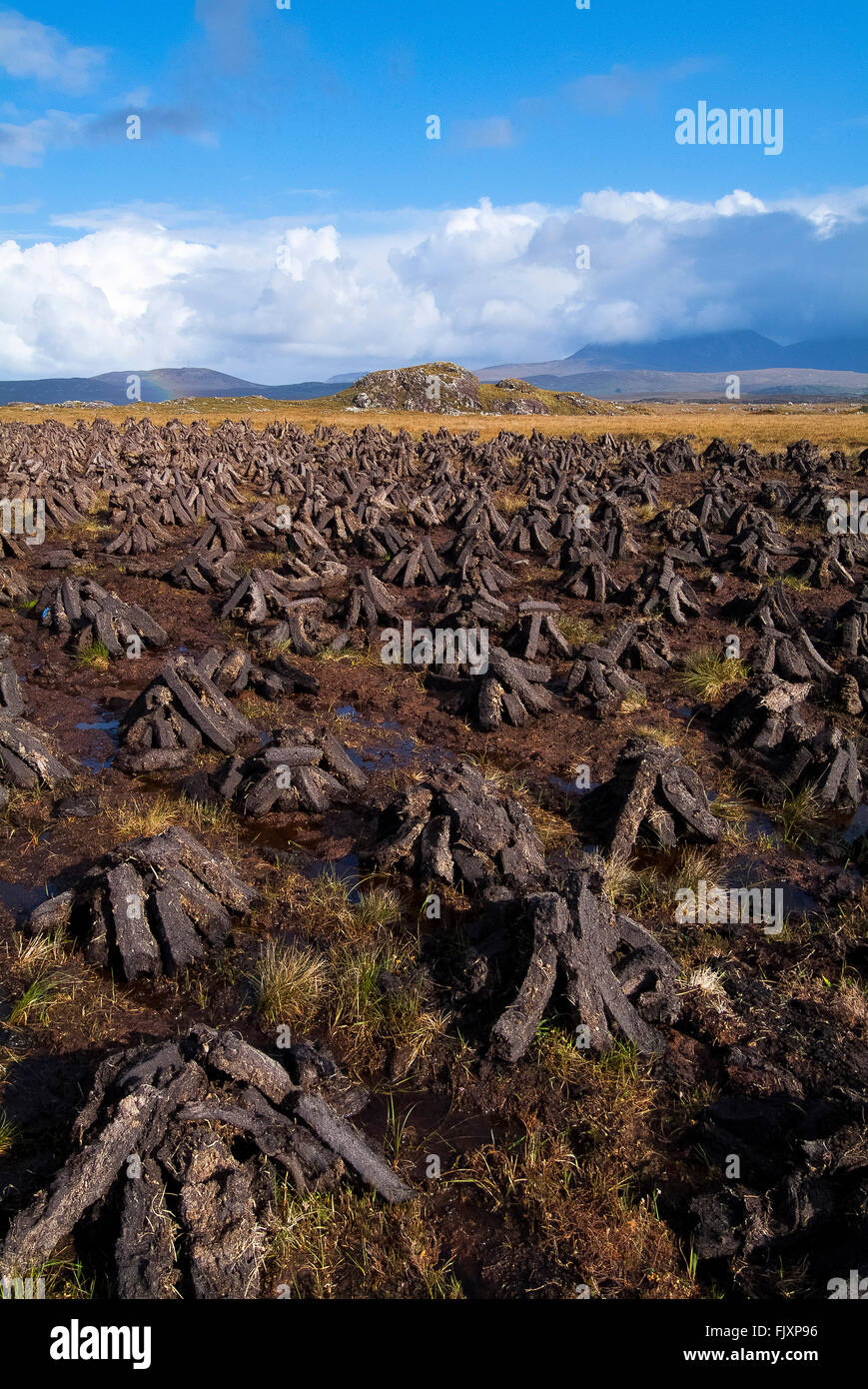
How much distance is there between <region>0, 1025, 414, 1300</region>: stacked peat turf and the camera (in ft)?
13.6

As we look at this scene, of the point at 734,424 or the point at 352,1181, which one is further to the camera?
the point at 734,424

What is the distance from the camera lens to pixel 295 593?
60.1ft

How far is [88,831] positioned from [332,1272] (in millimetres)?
5915

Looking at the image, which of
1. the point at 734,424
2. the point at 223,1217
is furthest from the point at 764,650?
the point at 734,424

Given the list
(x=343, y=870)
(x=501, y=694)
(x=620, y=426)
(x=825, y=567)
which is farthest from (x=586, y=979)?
(x=620, y=426)

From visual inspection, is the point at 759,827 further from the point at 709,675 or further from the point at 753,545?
the point at 753,545

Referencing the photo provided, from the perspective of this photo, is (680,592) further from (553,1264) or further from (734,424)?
(734,424)

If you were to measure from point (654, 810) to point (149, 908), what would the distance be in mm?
5515

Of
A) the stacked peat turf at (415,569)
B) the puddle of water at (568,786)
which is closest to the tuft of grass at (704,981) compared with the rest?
the puddle of water at (568,786)

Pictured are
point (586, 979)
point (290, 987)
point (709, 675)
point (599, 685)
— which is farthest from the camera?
point (709, 675)


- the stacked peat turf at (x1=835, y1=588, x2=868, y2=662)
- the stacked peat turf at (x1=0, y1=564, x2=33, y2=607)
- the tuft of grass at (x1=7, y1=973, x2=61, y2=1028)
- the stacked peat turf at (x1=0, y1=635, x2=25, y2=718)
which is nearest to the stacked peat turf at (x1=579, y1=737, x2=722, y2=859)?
the tuft of grass at (x1=7, y1=973, x2=61, y2=1028)

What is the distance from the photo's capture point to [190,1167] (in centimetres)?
442

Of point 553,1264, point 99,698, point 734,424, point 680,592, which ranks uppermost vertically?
point 734,424
